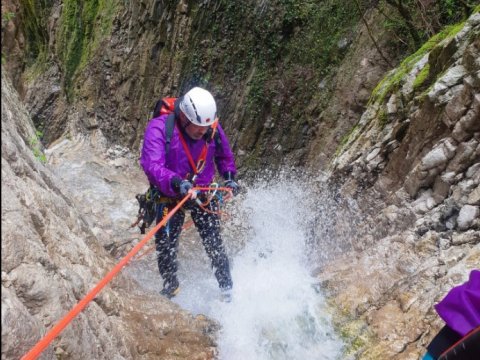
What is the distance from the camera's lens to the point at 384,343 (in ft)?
12.2

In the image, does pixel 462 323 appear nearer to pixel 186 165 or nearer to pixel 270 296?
pixel 186 165

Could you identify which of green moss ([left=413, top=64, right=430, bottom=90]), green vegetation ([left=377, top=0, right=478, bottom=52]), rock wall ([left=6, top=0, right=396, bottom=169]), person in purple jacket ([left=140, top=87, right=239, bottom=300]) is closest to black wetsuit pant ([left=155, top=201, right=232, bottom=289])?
person in purple jacket ([left=140, top=87, right=239, bottom=300])

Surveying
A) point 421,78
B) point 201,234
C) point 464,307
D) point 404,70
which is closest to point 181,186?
point 201,234

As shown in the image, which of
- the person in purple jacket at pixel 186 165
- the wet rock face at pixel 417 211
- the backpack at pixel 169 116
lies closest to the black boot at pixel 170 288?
the person in purple jacket at pixel 186 165

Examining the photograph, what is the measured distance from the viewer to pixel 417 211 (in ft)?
15.9

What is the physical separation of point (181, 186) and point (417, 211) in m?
2.62

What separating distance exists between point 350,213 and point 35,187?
415 cm

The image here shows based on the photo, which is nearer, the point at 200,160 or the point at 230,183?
the point at 200,160

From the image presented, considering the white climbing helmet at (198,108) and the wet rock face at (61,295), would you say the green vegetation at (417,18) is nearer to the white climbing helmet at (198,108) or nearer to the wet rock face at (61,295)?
the white climbing helmet at (198,108)

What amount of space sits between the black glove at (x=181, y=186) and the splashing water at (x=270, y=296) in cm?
141

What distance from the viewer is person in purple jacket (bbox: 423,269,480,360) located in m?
1.83

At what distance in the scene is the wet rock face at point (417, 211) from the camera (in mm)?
3799

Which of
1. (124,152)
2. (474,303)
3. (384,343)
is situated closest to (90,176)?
(124,152)

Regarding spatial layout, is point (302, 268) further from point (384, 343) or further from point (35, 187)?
point (35, 187)
